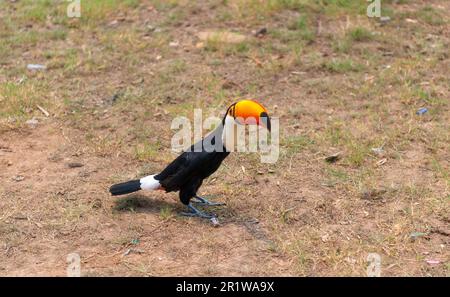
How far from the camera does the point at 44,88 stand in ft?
22.5

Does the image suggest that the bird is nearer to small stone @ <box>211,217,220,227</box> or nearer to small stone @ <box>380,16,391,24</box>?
small stone @ <box>211,217,220,227</box>

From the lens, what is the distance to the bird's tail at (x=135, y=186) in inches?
193

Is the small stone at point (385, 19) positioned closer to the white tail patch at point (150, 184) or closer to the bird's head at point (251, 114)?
the bird's head at point (251, 114)

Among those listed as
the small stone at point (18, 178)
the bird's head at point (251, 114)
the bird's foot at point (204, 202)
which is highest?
the bird's head at point (251, 114)

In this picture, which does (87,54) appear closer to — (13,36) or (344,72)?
(13,36)

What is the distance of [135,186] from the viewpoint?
4922 millimetres

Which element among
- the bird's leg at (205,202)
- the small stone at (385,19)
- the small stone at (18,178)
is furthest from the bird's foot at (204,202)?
the small stone at (385,19)

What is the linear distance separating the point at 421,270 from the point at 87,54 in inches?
181

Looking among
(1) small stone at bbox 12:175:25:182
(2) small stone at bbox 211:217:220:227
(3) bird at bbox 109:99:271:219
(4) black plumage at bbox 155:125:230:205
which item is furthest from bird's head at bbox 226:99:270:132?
(1) small stone at bbox 12:175:25:182

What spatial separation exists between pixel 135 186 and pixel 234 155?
1.13 metres

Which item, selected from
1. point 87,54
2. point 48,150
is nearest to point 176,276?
point 48,150

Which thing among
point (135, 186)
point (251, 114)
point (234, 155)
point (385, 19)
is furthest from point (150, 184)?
point (385, 19)

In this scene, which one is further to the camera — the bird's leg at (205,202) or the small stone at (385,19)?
the small stone at (385,19)

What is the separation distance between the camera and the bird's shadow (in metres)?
4.96
